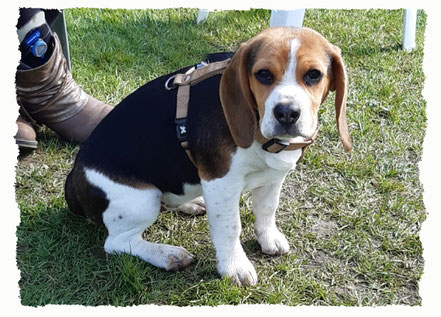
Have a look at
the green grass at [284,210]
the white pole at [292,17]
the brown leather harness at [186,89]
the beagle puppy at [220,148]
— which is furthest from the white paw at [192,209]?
the white pole at [292,17]

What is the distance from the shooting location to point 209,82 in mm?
3168

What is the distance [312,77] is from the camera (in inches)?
108

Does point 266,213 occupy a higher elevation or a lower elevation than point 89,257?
higher

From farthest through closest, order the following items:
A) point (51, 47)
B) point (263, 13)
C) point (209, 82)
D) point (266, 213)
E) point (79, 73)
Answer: point (263, 13) → point (79, 73) → point (51, 47) → point (266, 213) → point (209, 82)

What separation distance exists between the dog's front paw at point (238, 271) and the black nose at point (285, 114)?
1.16 meters

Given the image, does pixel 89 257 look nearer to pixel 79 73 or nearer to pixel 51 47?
pixel 51 47

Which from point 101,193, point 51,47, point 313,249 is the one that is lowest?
point 313,249

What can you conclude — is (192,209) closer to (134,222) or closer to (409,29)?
(134,222)

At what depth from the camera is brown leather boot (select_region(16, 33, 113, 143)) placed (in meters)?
4.41

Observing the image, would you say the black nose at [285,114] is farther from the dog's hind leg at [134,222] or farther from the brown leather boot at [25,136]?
the brown leather boot at [25,136]

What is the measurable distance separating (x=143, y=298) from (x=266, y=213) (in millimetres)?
934

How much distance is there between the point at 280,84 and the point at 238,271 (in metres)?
1.30

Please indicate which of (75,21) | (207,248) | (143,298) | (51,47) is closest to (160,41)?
(75,21)

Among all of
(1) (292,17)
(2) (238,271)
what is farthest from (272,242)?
(1) (292,17)
